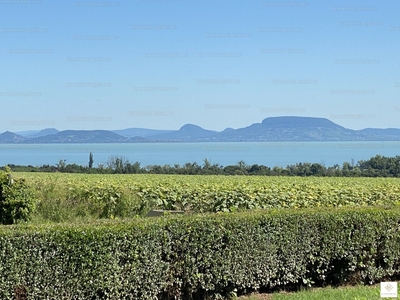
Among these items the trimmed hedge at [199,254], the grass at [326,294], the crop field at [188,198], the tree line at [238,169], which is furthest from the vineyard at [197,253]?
the tree line at [238,169]

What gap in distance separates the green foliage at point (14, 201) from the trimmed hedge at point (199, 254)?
414cm

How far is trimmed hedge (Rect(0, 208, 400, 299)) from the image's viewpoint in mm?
6273

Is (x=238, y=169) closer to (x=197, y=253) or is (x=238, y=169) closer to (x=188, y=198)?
(x=188, y=198)

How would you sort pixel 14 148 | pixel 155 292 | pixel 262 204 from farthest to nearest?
1. pixel 14 148
2. pixel 262 204
3. pixel 155 292

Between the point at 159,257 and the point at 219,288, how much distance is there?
1282mm

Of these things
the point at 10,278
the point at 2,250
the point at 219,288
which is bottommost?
the point at 219,288

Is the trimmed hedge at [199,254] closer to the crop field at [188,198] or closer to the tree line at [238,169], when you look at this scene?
the crop field at [188,198]

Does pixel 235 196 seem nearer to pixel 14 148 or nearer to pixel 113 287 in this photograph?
pixel 113 287

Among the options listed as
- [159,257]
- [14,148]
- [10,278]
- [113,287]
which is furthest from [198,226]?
[14,148]

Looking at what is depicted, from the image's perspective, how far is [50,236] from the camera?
249 inches

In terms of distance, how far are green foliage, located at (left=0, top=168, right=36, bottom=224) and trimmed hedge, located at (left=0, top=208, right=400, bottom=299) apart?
4.14 metres

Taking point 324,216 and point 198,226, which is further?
point 324,216

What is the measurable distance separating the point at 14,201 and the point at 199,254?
5.44 metres

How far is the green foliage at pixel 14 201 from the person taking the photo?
10.4 meters
